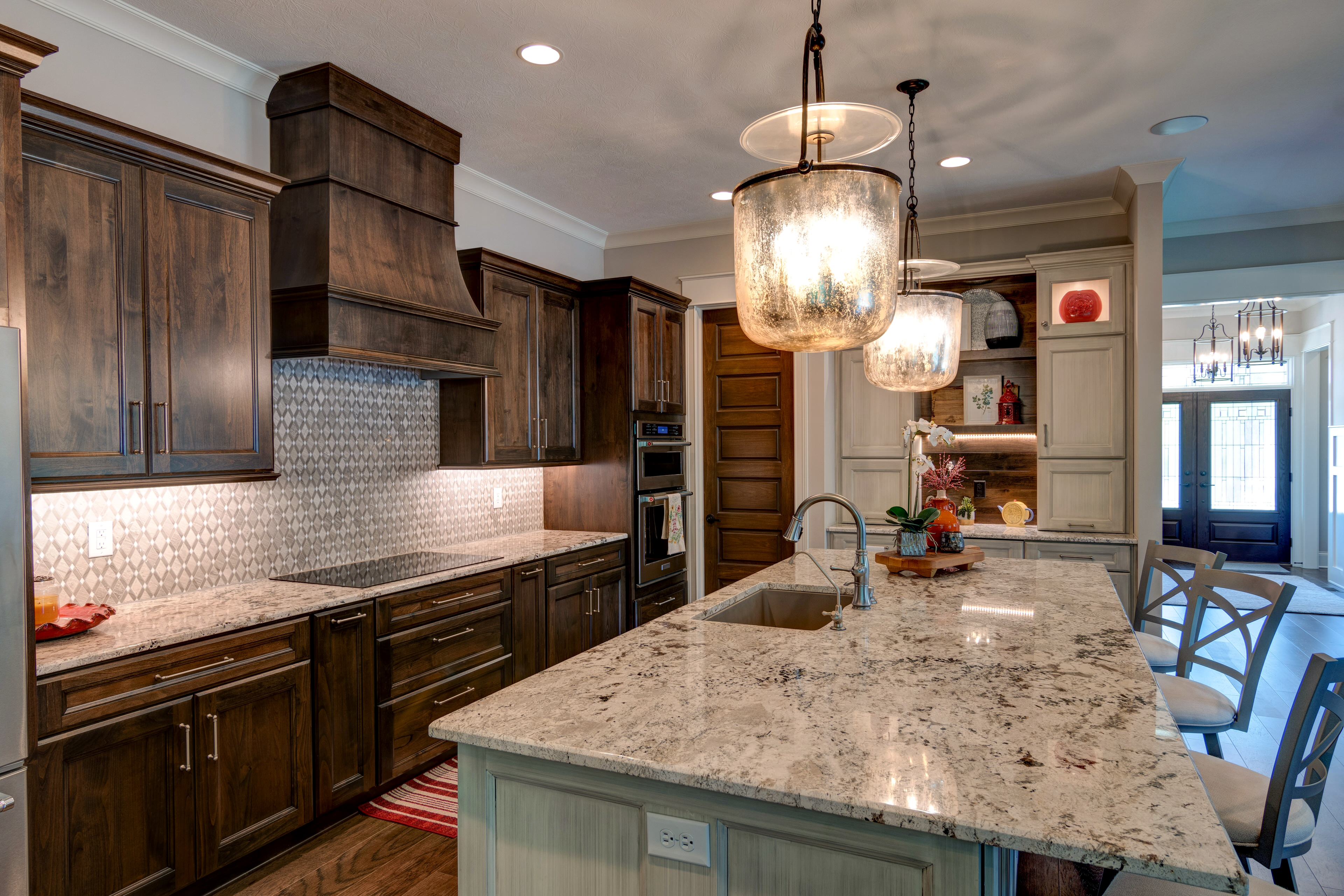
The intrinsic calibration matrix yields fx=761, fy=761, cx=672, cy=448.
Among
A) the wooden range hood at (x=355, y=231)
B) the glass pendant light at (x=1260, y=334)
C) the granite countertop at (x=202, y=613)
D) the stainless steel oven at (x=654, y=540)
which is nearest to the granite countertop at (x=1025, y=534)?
the stainless steel oven at (x=654, y=540)

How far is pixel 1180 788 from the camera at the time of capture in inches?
44.8

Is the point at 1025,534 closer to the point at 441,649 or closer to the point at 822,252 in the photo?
the point at 441,649

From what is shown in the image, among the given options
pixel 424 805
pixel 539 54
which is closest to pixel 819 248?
pixel 539 54

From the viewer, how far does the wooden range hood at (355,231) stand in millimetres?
2922

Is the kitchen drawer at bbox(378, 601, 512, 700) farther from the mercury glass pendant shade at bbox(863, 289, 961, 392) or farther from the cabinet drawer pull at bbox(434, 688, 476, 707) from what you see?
the mercury glass pendant shade at bbox(863, 289, 961, 392)

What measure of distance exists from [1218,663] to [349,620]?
2.99 m

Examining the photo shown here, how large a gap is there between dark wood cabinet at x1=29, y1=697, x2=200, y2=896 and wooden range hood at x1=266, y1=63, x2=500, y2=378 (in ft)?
4.49

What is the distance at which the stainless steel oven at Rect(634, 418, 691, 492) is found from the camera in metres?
4.66

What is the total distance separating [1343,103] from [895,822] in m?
3.97

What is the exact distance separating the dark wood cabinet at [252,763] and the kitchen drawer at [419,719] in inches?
13.6

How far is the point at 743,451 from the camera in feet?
17.8

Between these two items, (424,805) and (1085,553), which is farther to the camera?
(1085,553)

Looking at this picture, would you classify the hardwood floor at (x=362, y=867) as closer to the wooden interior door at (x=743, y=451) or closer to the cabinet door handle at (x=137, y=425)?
the cabinet door handle at (x=137, y=425)

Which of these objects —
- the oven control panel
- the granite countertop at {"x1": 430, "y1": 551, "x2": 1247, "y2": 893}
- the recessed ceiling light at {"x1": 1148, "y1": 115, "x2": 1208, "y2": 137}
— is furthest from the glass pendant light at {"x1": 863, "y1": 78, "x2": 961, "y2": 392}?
the oven control panel
